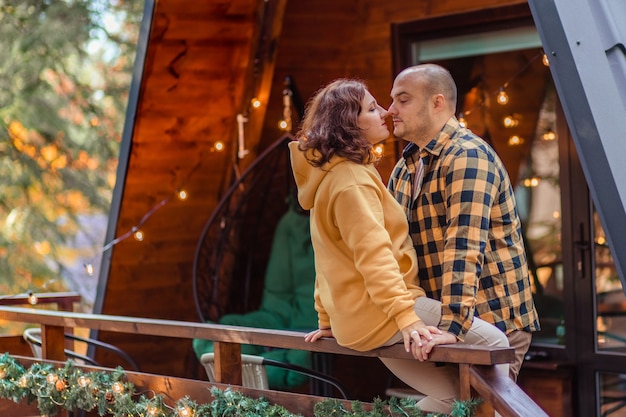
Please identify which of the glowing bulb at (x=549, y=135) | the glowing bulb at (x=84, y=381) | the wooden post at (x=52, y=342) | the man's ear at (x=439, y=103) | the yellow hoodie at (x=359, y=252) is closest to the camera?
the yellow hoodie at (x=359, y=252)

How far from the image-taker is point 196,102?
20.8 ft

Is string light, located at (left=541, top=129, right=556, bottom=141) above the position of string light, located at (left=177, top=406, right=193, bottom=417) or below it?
above

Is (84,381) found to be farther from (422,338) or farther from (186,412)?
(422,338)

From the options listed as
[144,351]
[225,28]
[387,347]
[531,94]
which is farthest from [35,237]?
[387,347]

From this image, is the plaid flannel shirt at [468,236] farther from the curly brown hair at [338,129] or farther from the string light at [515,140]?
the string light at [515,140]

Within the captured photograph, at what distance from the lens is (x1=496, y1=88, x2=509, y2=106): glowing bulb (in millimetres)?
6129


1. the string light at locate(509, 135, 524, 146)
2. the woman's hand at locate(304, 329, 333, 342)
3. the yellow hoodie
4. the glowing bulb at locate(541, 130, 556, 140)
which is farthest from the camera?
the string light at locate(509, 135, 524, 146)

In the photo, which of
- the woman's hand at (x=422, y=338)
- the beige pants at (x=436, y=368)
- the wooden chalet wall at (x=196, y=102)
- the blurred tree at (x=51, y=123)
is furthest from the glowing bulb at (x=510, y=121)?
the blurred tree at (x=51, y=123)

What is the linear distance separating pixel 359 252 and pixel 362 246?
26 mm

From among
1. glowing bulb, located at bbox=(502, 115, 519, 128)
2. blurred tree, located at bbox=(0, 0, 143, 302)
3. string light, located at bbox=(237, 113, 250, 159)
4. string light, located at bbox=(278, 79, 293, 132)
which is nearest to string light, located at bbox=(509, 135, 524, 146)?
glowing bulb, located at bbox=(502, 115, 519, 128)

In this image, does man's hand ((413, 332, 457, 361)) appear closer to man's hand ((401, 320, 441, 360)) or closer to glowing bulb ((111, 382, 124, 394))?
man's hand ((401, 320, 441, 360))

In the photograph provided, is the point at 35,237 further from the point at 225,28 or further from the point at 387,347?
the point at 387,347

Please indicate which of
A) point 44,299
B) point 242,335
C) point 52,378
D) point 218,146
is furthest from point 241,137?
point 242,335

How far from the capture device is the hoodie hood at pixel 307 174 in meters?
3.28
